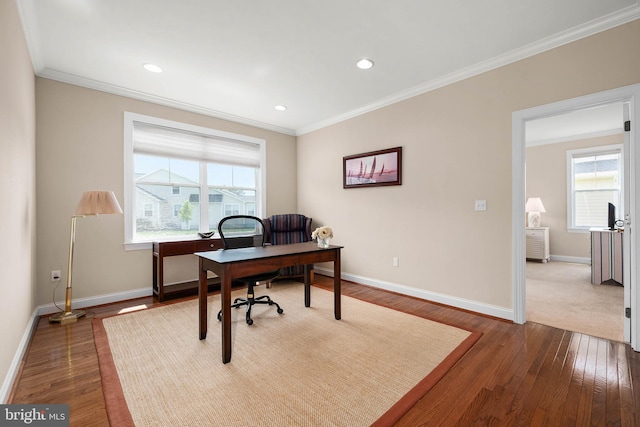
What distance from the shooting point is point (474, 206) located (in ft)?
10.2

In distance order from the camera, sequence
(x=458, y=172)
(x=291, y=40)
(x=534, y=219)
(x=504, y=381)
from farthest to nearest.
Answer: (x=534, y=219) → (x=458, y=172) → (x=291, y=40) → (x=504, y=381)

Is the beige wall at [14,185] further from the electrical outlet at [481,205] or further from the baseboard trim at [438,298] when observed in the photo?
the electrical outlet at [481,205]

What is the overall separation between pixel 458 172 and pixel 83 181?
14.2ft

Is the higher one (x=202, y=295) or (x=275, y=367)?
(x=202, y=295)

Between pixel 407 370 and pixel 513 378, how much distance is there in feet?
2.26

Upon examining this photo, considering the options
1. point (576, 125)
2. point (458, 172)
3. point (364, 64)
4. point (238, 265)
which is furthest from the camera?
point (576, 125)

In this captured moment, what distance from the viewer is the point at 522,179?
109 inches

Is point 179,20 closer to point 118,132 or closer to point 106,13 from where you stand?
point 106,13

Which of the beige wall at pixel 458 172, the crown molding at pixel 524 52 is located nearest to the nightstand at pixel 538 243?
the beige wall at pixel 458 172

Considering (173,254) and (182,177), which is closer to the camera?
(173,254)

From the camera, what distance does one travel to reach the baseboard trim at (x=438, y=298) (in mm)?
2921

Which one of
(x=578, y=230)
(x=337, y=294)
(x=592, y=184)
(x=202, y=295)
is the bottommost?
(x=337, y=294)

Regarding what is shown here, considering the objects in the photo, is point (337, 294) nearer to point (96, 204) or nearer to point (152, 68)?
point (96, 204)

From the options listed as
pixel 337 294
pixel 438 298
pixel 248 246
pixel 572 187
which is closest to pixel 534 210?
pixel 572 187
